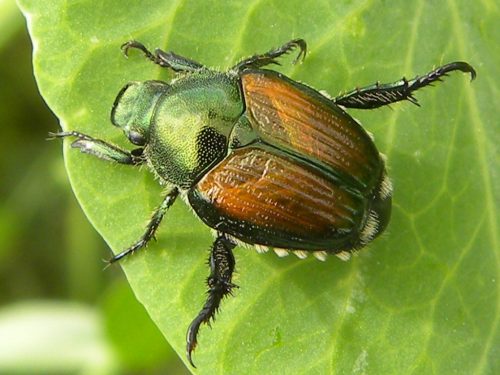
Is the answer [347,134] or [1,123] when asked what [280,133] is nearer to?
[347,134]

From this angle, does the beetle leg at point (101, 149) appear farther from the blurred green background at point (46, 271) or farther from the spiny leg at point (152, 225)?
the blurred green background at point (46, 271)

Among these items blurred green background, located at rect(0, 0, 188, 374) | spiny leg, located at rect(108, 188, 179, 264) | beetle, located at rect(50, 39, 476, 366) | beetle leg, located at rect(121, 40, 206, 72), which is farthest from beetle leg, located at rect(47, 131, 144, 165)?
blurred green background, located at rect(0, 0, 188, 374)

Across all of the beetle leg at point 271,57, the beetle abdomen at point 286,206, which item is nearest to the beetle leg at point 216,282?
the beetle abdomen at point 286,206

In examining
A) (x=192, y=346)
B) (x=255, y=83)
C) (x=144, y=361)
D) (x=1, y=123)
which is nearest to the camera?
(x=192, y=346)

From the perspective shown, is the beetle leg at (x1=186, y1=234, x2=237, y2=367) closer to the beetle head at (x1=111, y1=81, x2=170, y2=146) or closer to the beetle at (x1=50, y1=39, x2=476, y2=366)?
the beetle at (x1=50, y1=39, x2=476, y2=366)

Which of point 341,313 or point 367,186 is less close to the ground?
point 367,186

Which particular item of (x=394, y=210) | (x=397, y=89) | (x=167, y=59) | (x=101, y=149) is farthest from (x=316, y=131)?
(x=101, y=149)

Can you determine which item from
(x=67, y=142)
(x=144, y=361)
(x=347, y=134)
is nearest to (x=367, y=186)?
(x=347, y=134)
